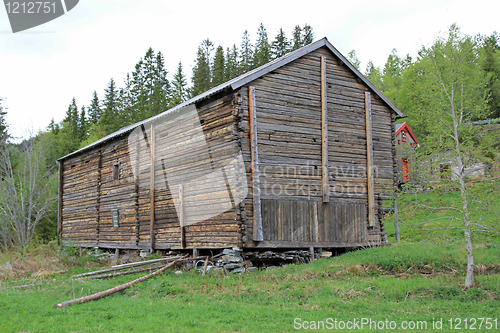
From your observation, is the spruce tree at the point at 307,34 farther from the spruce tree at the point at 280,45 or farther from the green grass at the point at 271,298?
the green grass at the point at 271,298

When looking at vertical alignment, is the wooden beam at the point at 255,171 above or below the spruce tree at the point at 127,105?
below

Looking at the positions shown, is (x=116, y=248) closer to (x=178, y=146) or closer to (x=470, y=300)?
(x=178, y=146)

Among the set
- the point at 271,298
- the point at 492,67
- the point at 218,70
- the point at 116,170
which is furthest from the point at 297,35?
the point at 271,298

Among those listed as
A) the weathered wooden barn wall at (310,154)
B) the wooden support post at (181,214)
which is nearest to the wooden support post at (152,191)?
the wooden support post at (181,214)

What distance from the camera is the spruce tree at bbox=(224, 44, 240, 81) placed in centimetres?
5112

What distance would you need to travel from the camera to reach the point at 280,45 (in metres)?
47.8

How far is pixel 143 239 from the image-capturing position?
18844 mm

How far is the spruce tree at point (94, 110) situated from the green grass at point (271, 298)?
5445 cm

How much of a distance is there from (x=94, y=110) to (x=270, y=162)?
185 ft

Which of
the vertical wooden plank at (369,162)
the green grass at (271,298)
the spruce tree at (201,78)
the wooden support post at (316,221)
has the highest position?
the spruce tree at (201,78)

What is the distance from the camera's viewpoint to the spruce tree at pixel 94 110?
6377cm

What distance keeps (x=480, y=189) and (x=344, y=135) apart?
644 cm

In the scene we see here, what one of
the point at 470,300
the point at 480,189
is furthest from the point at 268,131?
the point at 470,300

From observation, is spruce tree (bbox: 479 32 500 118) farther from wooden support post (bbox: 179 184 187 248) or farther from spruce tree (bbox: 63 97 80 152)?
spruce tree (bbox: 63 97 80 152)
